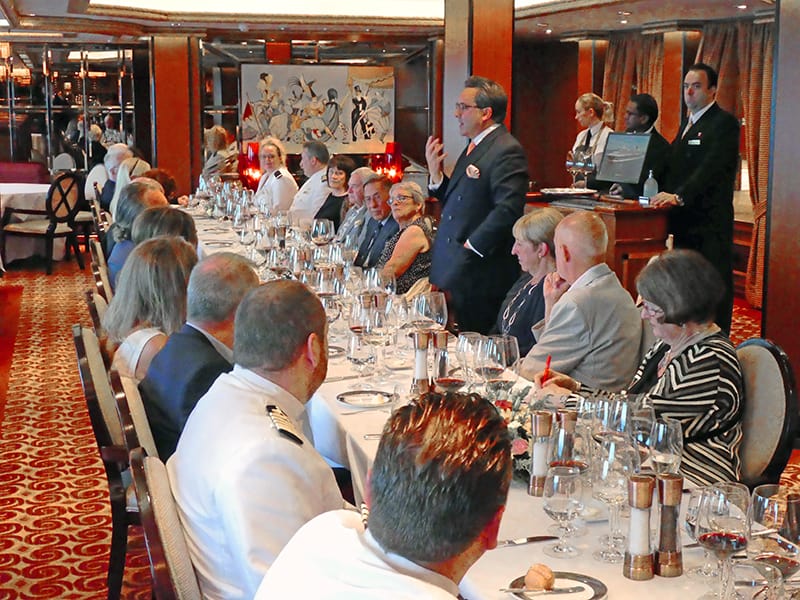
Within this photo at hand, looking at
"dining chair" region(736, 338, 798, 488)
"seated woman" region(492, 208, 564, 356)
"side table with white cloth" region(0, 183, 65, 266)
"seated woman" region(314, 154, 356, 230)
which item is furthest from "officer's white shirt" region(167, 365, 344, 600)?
"side table with white cloth" region(0, 183, 65, 266)

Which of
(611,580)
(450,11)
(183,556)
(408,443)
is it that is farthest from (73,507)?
(450,11)

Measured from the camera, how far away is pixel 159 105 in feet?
44.9

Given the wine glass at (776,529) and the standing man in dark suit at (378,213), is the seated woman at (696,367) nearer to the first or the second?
the wine glass at (776,529)

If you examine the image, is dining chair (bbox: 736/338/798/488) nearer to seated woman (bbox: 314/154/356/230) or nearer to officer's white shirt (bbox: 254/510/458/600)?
officer's white shirt (bbox: 254/510/458/600)

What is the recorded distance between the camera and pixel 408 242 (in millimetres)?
6176

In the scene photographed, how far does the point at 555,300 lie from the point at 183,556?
7.98ft

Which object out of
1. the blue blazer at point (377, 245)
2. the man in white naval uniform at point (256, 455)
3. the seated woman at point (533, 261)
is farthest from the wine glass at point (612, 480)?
the blue blazer at point (377, 245)

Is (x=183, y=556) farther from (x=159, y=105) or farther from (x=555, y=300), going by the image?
(x=159, y=105)

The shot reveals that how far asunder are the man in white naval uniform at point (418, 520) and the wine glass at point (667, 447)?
0.95 metres

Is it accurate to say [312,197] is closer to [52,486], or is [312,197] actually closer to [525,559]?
[52,486]

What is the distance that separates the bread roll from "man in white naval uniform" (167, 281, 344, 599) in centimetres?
46

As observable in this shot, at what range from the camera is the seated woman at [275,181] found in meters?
9.48

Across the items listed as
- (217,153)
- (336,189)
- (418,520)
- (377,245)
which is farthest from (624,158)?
(217,153)

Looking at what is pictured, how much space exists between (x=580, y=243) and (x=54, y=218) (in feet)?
28.5
